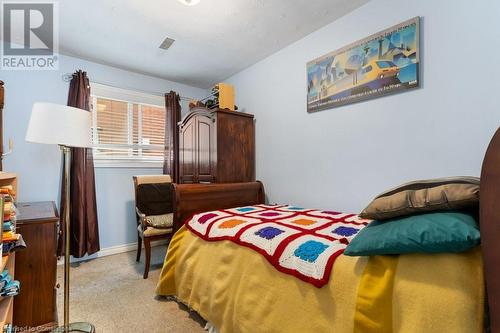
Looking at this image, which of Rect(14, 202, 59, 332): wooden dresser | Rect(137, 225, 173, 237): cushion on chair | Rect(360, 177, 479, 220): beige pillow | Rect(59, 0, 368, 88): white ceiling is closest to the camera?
Rect(360, 177, 479, 220): beige pillow

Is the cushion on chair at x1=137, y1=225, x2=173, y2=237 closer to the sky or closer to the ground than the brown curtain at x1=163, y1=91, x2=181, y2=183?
closer to the ground

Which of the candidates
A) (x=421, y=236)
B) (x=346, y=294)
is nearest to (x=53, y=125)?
(x=346, y=294)

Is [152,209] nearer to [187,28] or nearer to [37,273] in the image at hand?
[37,273]

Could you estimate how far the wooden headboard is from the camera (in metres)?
0.68

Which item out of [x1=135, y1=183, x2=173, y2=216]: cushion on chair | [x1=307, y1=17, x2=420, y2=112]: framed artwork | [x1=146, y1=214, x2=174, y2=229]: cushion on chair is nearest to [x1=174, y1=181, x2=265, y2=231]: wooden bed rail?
[x1=146, y1=214, x2=174, y2=229]: cushion on chair

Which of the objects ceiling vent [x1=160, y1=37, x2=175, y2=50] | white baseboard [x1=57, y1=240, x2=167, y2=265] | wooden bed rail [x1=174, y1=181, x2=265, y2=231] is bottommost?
white baseboard [x1=57, y1=240, x2=167, y2=265]

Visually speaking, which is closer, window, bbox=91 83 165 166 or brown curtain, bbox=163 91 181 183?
window, bbox=91 83 165 166

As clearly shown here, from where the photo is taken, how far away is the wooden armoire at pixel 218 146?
8.69 feet

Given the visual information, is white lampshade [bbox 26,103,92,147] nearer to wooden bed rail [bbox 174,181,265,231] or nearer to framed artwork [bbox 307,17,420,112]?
wooden bed rail [bbox 174,181,265,231]

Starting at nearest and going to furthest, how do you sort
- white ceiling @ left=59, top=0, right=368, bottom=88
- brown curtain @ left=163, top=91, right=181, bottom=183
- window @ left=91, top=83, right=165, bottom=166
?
white ceiling @ left=59, top=0, right=368, bottom=88 → window @ left=91, top=83, right=165, bottom=166 → brown curtain @ left=163, top=91, right=181, bottom=183

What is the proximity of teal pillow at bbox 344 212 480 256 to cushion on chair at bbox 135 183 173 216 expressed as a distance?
227cm

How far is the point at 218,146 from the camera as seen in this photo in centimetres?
263

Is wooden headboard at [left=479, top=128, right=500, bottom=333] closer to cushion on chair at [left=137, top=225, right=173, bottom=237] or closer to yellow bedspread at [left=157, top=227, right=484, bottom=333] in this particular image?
yellow bedspread at [left=157, top=227, right=484, bottom=333]

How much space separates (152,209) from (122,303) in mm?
1098
